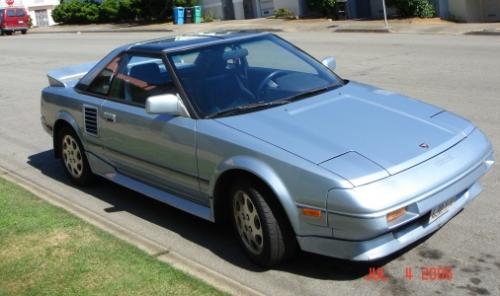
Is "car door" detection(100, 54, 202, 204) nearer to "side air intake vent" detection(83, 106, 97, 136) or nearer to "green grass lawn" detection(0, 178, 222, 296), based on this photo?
"side air intake vent" detection(83, 106, 97, 136)

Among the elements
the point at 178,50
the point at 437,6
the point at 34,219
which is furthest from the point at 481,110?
the point at 437,6

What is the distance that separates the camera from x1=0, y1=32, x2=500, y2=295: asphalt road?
163 inches

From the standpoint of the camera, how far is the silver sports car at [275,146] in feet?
12.7

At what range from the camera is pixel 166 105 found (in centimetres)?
480

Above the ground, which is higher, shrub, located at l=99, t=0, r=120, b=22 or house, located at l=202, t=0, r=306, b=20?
shrub, located at l=99, t=0, r=120, b=22

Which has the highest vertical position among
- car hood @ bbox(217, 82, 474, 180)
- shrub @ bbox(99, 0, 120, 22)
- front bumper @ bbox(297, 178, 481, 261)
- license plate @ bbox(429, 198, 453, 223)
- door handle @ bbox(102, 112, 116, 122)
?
shrub @ bbox(99, 0, 120, 22)

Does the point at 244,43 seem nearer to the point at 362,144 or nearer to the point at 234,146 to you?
the point at 234,146

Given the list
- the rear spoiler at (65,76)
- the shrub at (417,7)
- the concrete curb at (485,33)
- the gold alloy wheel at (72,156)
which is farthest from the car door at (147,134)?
the shrub at (417,7)

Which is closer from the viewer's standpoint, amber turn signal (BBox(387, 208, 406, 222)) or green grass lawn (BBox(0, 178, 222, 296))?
amber turn signal (BBox(387, 208, 406, 222))

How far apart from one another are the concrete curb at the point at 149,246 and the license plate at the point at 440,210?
118cm

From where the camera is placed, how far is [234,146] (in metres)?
4.38

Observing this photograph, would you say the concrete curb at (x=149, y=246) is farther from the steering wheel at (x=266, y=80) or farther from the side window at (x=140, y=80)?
the steering wheel at (x=266, y=80)

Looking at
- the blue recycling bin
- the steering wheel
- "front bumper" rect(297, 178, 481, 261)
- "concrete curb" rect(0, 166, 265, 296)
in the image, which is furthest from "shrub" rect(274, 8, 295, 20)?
"front bumper" rect(297, 178, 481, 261)

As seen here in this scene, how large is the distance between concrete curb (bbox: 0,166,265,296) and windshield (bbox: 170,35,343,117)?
1060mm
